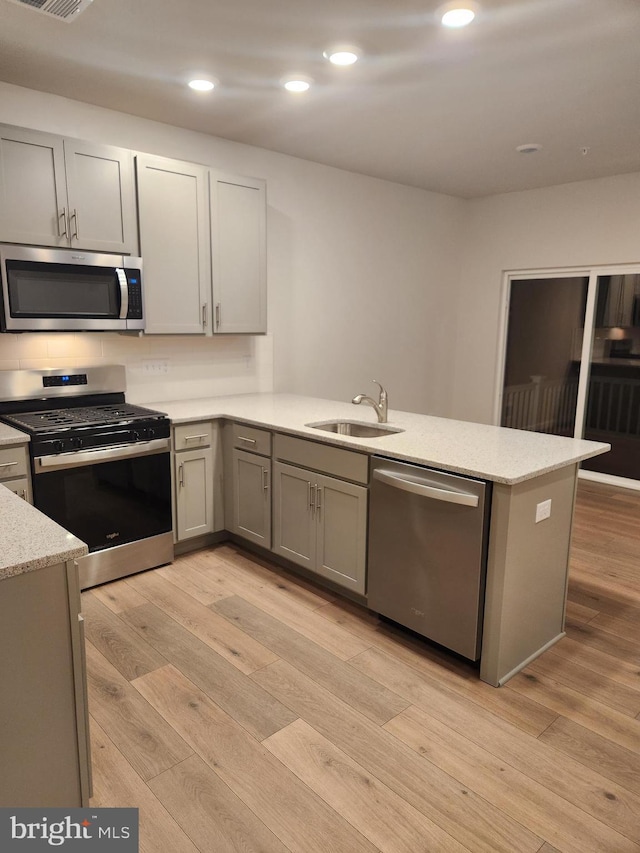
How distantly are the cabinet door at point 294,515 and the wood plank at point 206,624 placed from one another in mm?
563

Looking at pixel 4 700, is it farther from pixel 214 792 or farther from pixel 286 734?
pixel 286 734

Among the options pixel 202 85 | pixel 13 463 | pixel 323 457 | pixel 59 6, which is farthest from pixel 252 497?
pixel 59 6

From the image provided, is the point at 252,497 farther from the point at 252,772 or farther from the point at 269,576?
the point at 252,772

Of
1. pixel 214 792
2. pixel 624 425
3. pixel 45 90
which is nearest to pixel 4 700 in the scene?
pixel 214 792

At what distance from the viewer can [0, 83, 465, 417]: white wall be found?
3.42 metres

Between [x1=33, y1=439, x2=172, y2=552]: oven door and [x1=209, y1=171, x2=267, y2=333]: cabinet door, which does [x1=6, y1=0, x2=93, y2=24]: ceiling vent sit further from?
[x1=33, y1=439, x2=172, y2=552]: oven door

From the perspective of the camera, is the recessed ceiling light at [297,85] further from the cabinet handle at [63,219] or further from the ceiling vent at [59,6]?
the cabinet handle at [63,219]

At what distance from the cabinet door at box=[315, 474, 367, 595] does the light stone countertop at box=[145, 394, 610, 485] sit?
0.24 meters

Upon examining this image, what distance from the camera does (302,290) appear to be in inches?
180

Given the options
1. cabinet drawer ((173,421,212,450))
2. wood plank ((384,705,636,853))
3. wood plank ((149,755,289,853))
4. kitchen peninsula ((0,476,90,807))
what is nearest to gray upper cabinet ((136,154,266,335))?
cabinet drawer ((173,421,212,450))

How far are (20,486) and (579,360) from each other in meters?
4.70

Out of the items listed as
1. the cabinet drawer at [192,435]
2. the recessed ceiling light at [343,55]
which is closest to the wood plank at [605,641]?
the cabinet drawer at [192,435]

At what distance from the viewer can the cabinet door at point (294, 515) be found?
309 centimetres

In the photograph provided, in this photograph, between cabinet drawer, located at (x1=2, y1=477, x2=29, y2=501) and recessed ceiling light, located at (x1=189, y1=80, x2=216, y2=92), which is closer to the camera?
cabinet drawer, located at (x1=2, y1=477, x2=29, y2=501)
